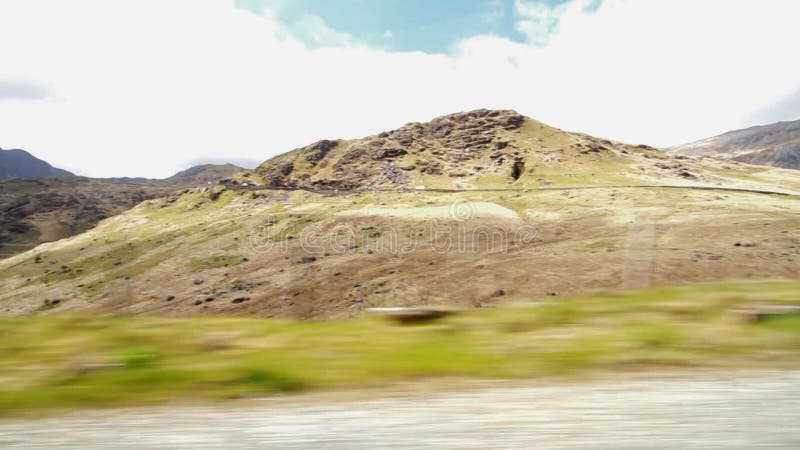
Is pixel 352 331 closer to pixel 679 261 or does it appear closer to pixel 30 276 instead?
pixel 679 261

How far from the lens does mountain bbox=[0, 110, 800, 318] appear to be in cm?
3050

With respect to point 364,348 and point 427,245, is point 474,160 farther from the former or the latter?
point 364,348

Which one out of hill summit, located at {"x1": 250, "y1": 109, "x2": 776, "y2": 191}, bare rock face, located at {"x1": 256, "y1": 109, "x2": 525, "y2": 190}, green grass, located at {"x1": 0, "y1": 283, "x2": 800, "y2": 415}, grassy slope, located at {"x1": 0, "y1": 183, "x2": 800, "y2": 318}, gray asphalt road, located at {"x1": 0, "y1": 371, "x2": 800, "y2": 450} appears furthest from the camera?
bare rock face, located at {"x1": 256, "y1": 109, "x2": 525, "y2": 190}

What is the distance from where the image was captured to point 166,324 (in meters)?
5.74

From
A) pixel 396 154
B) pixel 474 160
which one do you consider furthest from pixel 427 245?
pixel 396 154

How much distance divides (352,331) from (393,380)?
1.67 meters

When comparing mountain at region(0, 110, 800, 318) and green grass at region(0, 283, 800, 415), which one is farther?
mountain at region(0, 110, 800, 318)

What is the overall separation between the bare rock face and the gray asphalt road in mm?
90348

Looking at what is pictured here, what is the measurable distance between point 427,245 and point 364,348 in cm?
3918

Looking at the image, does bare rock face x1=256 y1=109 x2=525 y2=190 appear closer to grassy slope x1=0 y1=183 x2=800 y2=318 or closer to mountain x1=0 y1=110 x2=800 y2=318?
mountain x1=0 y1=110 x2=800 y2=318

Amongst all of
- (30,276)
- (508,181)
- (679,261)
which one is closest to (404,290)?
(679,261)

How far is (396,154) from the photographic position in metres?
111

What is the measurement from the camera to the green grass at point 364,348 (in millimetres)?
3852

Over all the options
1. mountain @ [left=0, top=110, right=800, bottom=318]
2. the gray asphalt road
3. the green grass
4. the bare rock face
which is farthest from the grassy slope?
the bare rock face
